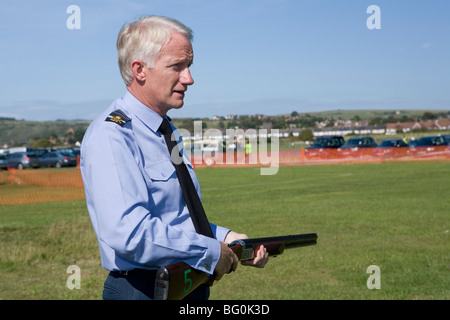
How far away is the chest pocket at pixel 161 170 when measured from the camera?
2441 mm

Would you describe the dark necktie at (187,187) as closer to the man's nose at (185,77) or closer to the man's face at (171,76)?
the man's face at (171,76)

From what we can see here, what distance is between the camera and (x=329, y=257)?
30.8 feet

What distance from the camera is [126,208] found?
2211 mm

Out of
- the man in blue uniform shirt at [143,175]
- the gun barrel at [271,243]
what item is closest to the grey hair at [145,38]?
the man in blue uniform shirt at [143,175]

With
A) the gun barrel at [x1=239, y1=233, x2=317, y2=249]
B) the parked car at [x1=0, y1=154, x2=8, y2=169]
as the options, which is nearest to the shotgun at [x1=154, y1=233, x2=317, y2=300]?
the gun barrel at [x1=239, y1=233, x2=317, y2=249]

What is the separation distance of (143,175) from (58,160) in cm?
5360

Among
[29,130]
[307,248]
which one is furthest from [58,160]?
[29,130]

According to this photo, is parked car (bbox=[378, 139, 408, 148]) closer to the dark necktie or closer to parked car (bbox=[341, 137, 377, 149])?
parked car (bbox=[341, 137, 377, 149])

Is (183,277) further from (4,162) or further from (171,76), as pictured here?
(4,162)

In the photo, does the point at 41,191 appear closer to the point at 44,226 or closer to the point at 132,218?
the point at 44,226

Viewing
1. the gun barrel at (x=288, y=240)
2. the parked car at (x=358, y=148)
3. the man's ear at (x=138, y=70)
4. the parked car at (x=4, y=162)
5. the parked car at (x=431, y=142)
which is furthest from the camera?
the parked car at (x=4, y=162)

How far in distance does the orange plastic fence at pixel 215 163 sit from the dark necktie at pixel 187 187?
20.0 metres
